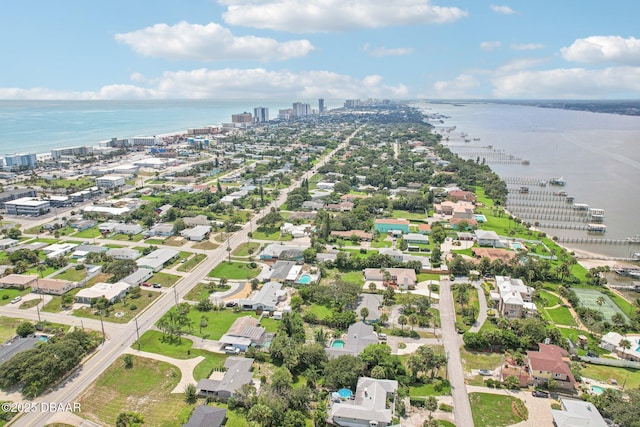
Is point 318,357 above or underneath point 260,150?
underneath

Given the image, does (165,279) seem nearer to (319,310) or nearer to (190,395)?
(319,310)

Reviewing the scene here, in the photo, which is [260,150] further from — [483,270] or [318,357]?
[318,357]

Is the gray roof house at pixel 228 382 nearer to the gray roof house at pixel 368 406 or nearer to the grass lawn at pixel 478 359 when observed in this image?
the gray roof house at pixel 368 406

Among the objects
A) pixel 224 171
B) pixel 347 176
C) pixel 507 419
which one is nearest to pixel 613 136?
pixel 347 176

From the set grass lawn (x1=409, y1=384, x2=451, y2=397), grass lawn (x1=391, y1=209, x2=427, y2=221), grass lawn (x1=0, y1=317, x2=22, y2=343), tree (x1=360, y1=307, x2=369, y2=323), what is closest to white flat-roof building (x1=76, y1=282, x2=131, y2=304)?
grass lawn (x1=0, y1=317, x2=22, y2=343)

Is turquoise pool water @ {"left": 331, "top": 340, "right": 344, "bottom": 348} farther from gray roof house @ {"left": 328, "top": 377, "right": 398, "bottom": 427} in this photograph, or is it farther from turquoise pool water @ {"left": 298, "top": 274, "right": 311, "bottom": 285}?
turquoise pool water @ {"left": 298, "top": 274, "right": 311, "bottom": 285}

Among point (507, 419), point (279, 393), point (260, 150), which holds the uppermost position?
point (260, 150)

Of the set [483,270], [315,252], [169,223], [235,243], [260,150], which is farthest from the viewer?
[260,150]
